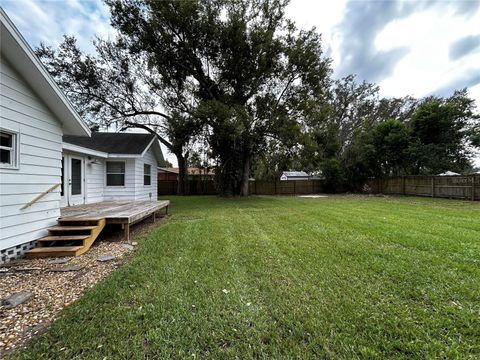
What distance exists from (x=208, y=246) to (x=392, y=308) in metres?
3.03

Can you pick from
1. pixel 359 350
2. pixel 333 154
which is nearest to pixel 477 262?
pixel 359 350

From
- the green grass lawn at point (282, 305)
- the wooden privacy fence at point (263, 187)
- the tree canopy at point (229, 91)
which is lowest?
the green grass lawn at point (282, 305)

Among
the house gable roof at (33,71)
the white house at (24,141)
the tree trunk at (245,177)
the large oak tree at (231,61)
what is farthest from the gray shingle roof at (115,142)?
the tree trunk at (245,177)

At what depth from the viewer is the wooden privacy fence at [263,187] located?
20641mm

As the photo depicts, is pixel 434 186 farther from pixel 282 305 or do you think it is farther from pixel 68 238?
pixel 68 238

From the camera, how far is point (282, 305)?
226cm

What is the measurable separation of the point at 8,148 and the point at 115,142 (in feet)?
23.7

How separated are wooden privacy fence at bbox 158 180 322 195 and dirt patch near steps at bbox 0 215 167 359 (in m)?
16.4

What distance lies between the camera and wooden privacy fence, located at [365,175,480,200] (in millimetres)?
11867

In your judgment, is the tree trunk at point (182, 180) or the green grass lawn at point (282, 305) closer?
the green grass lawn at point (282, 305)

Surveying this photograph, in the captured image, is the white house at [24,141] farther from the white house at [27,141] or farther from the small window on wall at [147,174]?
the small window on wall at [147,174]

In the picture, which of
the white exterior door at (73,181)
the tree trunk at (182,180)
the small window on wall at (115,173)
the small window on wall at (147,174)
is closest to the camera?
the white exterior door at (73,181)

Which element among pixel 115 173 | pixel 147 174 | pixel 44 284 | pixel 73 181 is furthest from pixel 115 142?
pixel 44 284

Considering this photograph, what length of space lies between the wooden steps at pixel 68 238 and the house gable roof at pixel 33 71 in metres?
2.32
